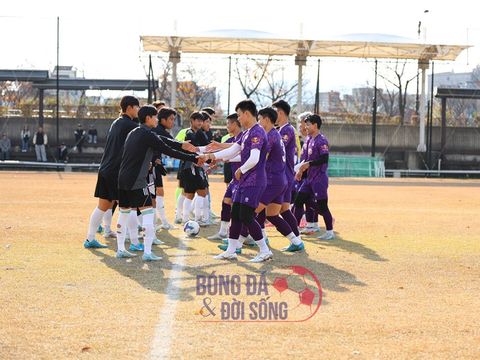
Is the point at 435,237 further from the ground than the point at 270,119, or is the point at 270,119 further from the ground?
the point at 270,119

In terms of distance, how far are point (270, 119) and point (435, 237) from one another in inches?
159

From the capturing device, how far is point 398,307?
6672 millimetres

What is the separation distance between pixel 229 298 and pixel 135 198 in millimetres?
2757

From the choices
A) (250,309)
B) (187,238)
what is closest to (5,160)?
(187,238)

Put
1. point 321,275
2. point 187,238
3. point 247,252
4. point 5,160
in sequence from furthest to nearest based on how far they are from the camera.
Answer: point 5,160
point 187,238
point 247,252
point 321,275

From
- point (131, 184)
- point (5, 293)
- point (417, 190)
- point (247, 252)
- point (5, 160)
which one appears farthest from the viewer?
point (5, 160)

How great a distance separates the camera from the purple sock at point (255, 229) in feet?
29.8

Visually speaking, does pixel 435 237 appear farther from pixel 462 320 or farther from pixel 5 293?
pixel 5 293

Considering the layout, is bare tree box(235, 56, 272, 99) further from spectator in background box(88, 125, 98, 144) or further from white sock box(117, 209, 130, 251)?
white sock box(117, 209, 130, 251)

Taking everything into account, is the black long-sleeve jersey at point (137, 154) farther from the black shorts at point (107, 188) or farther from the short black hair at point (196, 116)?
the short black hair at point (196, 116)

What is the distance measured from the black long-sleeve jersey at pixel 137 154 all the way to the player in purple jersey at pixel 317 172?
300cm

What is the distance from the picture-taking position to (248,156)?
902 centimetres

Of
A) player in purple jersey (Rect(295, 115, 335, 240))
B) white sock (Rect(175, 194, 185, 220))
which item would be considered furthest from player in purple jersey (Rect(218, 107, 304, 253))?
white sock (Rect(175, 194, 185, 220))

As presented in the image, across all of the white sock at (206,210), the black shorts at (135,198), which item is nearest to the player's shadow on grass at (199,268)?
the black shorts at (135,198)
